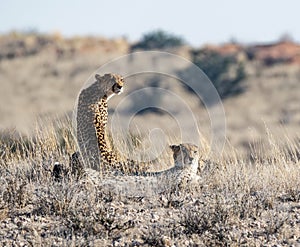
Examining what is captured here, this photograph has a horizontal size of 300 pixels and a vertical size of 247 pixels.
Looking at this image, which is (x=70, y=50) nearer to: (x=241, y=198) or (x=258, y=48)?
(x=258, y=48)

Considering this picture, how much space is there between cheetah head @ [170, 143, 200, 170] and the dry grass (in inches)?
8.8

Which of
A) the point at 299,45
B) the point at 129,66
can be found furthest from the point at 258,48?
the point at 129,66

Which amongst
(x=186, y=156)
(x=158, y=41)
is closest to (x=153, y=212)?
(x=186, y=156)

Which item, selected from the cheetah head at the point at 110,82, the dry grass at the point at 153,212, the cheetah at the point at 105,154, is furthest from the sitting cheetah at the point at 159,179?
the cheetah head at the point at 110,82

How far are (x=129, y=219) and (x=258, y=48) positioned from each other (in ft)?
134

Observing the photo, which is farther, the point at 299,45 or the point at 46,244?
the point at 299,45

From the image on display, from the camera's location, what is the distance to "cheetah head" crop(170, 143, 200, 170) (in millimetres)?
8125

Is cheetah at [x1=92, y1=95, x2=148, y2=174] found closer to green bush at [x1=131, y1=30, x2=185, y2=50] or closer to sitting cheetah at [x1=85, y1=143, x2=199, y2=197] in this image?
sitting cheetah at [x1=85, y1=143, x2=199, y2=197]

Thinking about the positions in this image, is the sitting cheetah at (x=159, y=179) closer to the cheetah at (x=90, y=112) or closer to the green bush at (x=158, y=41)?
the cheetah at (x=90, y=112)

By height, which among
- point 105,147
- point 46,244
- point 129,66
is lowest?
point 46,244

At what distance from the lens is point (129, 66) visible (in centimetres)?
3819

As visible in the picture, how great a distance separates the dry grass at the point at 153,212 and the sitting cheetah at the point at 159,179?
10 cm

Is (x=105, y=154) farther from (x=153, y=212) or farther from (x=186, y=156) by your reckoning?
(x=153, y=212)

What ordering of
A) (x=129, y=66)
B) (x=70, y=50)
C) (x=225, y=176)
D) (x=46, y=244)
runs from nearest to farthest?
1. (x=46, y=244)
2. (x=225, y=176)
3. (x=129, y=66)
4. (x=70, y=50)
